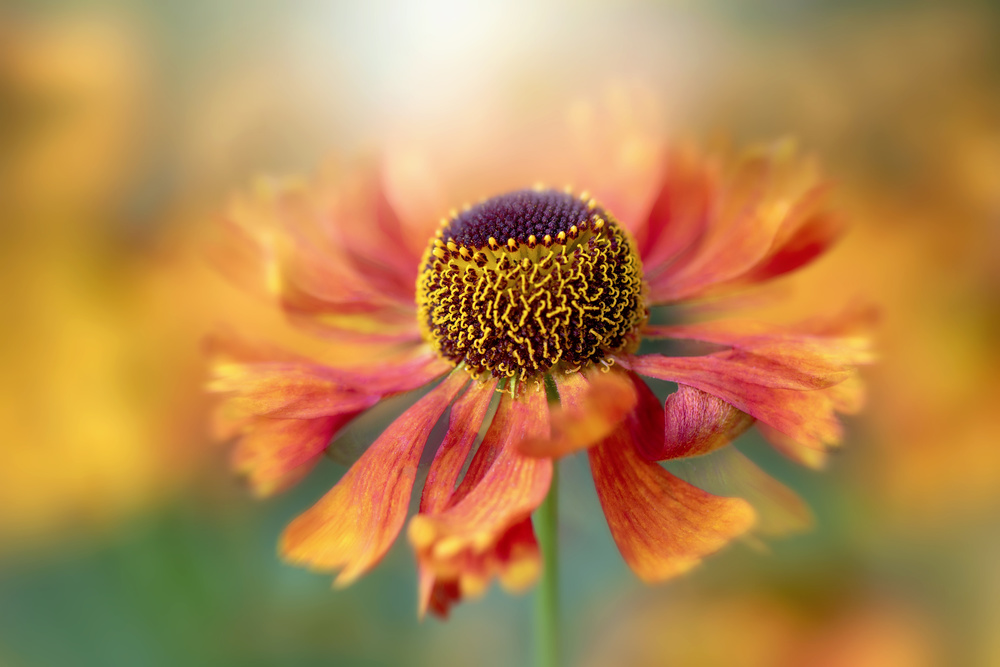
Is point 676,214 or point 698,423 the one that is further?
point 676,214

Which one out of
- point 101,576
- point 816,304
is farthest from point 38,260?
point 816,304

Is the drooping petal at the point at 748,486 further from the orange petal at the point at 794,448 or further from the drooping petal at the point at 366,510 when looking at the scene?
the drooping petal at the point at 366,510

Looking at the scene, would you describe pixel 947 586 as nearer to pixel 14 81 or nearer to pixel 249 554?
pixel 249 554

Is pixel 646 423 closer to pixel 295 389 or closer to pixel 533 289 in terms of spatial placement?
pixel 533 289

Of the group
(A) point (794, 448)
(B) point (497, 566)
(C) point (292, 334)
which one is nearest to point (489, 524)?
(B) point (497, 566)

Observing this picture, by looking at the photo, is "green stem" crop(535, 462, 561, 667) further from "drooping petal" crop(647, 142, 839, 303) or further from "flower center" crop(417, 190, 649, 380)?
"drooping petal" crop(647, 142, 839, 303)
